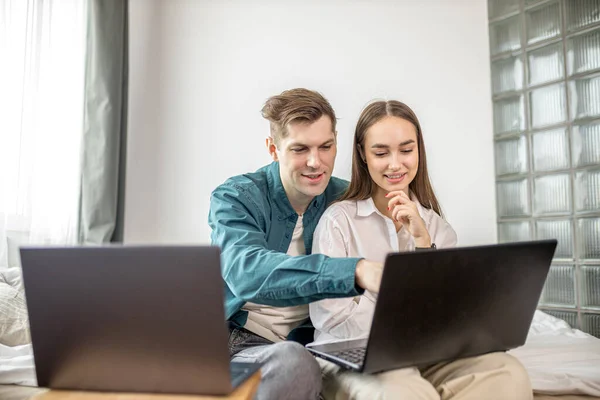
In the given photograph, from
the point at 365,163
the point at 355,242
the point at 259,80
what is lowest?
the point at 355,242

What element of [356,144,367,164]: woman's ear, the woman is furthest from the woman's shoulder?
[356,144,367,164]: woman's ear

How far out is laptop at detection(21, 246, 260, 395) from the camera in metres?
0.83

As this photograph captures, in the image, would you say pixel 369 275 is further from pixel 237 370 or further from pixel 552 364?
Answer: pixel 552 364

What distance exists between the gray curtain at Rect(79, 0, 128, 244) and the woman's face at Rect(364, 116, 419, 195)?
5.10 ft

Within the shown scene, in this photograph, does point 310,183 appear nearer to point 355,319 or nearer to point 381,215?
point 381,215

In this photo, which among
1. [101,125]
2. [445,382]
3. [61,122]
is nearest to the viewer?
[445,382]

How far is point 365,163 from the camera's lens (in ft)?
5.50

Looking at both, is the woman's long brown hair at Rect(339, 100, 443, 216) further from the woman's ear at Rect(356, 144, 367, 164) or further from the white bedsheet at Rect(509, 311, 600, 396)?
the white bedsheet at Rect(509, 311, 600, 396)

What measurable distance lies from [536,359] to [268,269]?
871 mm

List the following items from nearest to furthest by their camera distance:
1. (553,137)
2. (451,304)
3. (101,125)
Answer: (451,304), (553,137), (101,125)

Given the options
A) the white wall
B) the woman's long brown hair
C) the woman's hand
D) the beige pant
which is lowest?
the beige pant

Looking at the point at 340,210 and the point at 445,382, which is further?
the point at 340,210

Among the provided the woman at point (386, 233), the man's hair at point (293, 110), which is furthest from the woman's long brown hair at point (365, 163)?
the man's hair at point (293, 110)

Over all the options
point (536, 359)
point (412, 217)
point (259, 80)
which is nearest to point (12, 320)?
point (412, 217)
